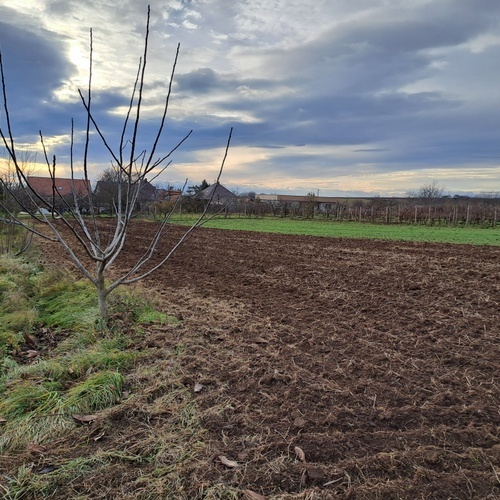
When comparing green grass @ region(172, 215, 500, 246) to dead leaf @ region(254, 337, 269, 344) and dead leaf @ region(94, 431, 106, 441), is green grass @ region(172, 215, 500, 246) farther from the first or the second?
dead leaf @ region(94, 431, 106, 441)

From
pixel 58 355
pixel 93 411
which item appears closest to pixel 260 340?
pixel 93 411

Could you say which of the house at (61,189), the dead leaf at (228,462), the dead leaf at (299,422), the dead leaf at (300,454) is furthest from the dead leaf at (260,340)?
the house at (61,189)

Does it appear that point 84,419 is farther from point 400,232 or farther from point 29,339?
point 400,232

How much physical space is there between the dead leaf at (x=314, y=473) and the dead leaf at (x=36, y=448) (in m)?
1.75

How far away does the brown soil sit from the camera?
2.27 metres

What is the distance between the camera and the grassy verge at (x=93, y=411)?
2238mm

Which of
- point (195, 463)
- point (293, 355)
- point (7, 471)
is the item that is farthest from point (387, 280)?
point (7, 471)

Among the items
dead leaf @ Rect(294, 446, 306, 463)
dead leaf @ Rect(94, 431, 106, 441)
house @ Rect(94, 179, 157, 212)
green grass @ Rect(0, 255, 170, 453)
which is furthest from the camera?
house @ Rect(94, 179, 157, 212)

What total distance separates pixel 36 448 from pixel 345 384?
8.06 ft

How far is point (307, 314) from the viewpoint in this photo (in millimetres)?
5543

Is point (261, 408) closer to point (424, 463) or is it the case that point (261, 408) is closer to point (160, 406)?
point (160, 406)

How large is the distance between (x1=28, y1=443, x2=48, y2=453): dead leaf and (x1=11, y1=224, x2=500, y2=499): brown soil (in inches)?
21.0

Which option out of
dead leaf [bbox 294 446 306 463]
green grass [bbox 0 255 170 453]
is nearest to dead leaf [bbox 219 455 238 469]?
dead leaf [bbox 294 446 306 463]

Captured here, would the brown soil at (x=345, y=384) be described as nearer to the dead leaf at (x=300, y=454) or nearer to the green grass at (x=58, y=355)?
the dead leaf at (x=300, y=454)
